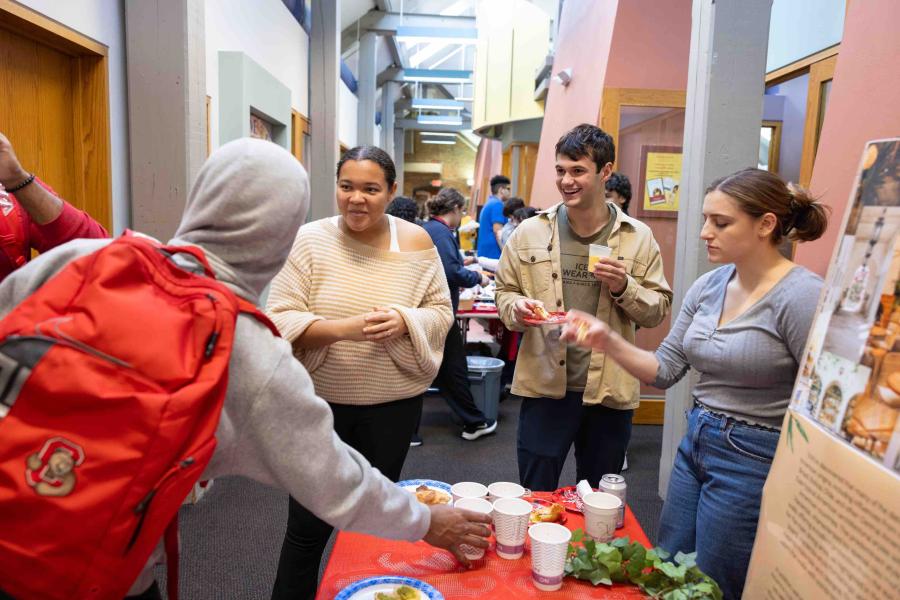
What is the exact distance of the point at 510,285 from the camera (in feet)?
8.02

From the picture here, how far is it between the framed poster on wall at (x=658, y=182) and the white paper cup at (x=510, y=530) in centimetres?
374

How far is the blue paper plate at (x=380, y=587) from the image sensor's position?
1293 millimetres

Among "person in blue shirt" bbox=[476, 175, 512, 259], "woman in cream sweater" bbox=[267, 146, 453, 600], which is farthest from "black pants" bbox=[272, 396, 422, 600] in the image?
"person in blue shirt" bbox=[476, 175, 512, 259]

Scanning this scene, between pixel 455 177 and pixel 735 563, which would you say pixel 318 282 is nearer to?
pixel 735 563

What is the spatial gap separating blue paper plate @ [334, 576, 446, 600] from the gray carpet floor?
1.51 meters

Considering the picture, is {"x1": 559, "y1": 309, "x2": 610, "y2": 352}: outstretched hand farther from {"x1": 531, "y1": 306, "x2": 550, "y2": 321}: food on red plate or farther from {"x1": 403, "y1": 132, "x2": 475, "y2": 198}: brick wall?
{"x1": 403, "y1": 132, "x2": 475, "y2": 198}: brick wall

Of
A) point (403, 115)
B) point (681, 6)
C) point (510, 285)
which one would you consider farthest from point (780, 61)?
point (403, 115)

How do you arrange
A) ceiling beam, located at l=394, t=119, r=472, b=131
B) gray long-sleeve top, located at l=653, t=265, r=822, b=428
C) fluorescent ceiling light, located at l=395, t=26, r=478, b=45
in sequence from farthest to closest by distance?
ceiling beam, located at l=394, t=119, r=472, b=131 < fluorescent ceiling light, located at l=395, t=26, r=478, b=45 < gray long-sleeve top, located at l=653, t=265, r=822, b=428

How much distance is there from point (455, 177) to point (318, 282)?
1013 inches

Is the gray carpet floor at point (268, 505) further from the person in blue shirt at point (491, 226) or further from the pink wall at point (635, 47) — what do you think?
the person in blue shirt at point (491, 226)

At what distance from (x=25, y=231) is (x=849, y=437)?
6.75ft

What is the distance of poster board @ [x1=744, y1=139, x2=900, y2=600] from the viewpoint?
2.80 ft

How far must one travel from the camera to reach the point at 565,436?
7.70ft

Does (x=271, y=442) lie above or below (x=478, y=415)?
above
